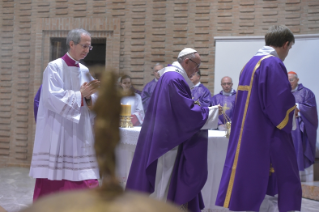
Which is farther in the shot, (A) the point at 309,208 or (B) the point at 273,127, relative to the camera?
(A) the point at 309,208

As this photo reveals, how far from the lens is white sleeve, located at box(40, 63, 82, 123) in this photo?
117 inches

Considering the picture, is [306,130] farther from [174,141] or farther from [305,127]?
[174,141]

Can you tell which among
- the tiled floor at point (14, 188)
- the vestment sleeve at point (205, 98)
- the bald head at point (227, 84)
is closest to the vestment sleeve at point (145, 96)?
A: the vestment sleeve at point (205, 98)

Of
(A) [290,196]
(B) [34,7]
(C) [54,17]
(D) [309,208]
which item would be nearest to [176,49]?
(C) [54,17]

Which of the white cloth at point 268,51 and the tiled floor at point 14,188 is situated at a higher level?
the white cloth at point 268,51

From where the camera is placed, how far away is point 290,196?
244 centimetres

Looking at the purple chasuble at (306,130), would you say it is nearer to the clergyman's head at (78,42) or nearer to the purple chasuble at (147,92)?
the purple chasuble at (147,92)

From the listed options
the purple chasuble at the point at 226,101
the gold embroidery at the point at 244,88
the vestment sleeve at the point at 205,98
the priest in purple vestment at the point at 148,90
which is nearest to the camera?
the gold embroidery at the point at 244,88

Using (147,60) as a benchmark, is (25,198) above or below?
below

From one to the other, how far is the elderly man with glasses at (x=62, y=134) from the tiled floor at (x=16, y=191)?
84 cm

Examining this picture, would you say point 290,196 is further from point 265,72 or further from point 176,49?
point 176,49

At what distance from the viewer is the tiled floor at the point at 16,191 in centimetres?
436

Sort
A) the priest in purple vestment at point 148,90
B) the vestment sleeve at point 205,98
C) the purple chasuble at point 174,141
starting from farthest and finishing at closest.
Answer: the priest in purple vestment at point 148,90 → the vestment sleeve at point 205,98 → the purple chasuble at point 174,141

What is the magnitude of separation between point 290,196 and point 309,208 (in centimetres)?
252
